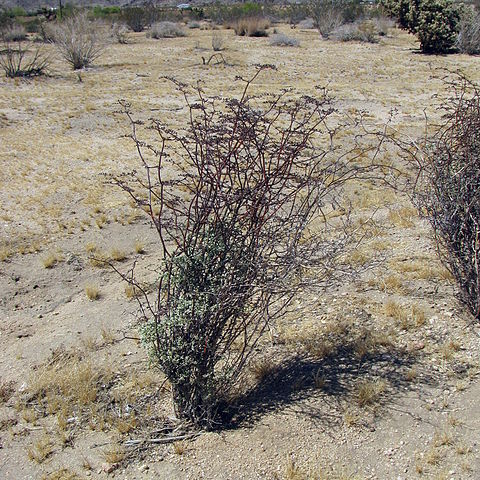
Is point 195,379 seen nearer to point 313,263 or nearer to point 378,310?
point 313,263

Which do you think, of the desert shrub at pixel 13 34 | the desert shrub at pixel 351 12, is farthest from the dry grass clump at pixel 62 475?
the desert shrub at pixel 351 12

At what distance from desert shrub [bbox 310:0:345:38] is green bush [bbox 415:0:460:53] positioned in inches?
220

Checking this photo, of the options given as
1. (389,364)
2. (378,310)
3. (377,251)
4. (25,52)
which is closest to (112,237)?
(377,251)

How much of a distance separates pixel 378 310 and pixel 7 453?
121 inches

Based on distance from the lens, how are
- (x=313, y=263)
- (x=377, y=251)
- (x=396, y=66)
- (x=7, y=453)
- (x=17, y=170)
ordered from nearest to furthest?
(x=313, y=263) < (x=7, y=453) < (x=377, y=251) < (x=17, y=170) < (x=396, y=66)

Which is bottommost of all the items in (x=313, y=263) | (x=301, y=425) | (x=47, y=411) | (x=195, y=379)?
(x=47, y=411)

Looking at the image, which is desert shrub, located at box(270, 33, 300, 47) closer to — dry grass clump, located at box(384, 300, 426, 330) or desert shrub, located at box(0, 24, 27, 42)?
desert shrub, located at box(0, 24, 27, 42)

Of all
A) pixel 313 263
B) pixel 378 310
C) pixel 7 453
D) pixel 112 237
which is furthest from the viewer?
pixel 112 237

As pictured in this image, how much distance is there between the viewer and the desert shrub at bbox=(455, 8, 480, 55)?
22.8 m

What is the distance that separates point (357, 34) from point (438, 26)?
15.1 ft

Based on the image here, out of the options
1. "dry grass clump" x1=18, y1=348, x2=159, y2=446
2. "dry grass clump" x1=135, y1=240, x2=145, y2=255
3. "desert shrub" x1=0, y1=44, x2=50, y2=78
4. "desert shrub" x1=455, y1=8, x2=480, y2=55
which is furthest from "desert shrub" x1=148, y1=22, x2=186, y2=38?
"dry grass clump" x1=18, y1=348, x2=159, y2=446

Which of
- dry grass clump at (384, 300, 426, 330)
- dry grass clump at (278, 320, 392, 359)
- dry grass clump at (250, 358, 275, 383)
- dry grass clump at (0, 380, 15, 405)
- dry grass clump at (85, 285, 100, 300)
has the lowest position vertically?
dry grass clump at (0, 380, 15, 405)

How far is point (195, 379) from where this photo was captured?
3.99 metres

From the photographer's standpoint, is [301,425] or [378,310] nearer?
[301,425]
